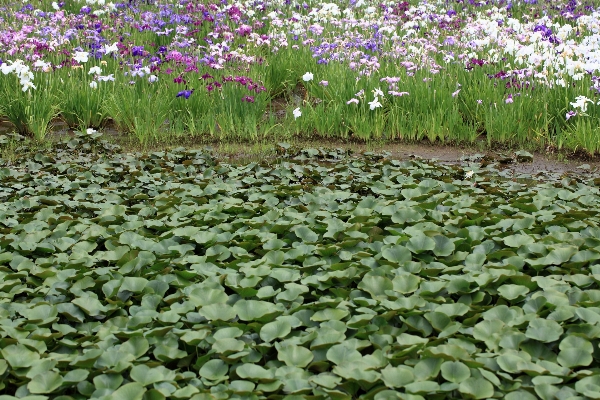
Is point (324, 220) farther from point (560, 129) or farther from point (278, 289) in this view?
point (560, 129)

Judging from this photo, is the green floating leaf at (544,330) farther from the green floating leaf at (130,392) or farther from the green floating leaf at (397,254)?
the green floating leaf at (130,392)

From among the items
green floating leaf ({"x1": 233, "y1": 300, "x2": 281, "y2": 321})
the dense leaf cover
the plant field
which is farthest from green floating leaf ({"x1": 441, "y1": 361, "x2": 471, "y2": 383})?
the plant field

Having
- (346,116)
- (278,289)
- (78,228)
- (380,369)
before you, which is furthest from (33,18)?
(380,369)

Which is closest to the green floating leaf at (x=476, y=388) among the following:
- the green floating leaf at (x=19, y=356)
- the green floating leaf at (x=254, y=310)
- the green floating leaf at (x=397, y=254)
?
the green floating leaf at (x=254, y=310)

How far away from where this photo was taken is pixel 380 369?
2.11 m

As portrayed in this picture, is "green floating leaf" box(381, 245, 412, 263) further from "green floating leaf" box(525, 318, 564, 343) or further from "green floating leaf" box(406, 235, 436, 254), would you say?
"green floating leaf" box(525, 318, 564, 343)

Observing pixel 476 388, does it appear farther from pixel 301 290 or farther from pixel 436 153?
pixel 436 153

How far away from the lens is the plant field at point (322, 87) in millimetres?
5371

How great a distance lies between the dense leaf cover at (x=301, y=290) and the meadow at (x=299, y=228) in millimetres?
11

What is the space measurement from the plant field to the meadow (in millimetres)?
29

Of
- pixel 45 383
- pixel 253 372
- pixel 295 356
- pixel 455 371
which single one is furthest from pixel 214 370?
pixel 455 371

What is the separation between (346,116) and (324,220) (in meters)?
2.42

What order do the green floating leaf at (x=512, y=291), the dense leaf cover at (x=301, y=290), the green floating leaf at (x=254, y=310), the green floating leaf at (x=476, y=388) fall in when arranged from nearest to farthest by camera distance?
the green floating leaf at (x=476, y=388) < the dense leaf cover at (x=301, y=290) < the green floating leaf at (x=254, y=310) < the green floating leaf at (x=512, y=291)

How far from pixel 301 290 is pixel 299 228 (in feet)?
2.17
